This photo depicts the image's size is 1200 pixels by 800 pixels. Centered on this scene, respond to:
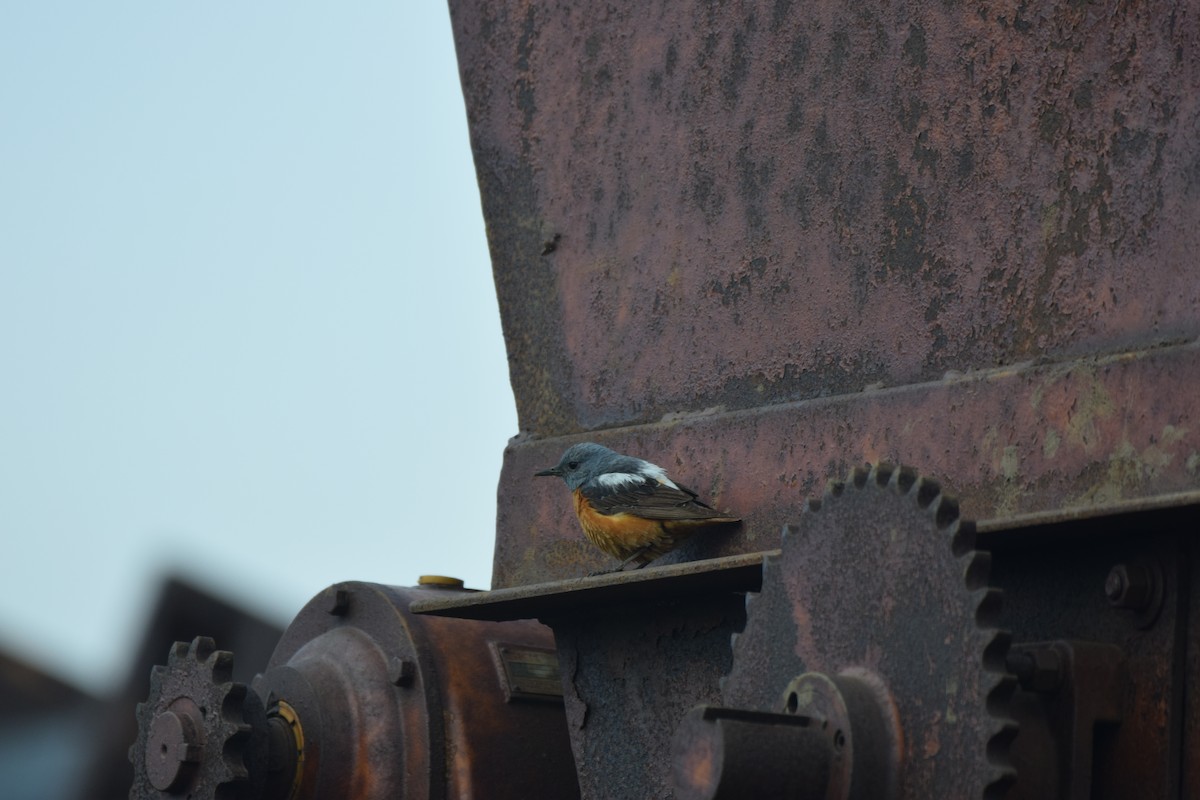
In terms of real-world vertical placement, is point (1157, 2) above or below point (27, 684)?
above

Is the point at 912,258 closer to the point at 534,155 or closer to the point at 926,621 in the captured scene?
the point at 926,621

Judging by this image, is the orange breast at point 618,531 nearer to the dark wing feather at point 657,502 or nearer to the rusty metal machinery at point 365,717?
the dark wing feather at point 657,502

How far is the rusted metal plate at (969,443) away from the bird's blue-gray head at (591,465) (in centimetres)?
9

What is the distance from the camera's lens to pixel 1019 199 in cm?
276

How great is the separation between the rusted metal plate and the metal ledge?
20 centimetres

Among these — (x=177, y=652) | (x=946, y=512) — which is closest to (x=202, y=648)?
(x=177, y=652)

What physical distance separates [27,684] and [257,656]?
2.00ft

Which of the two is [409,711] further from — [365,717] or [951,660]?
[951,660]

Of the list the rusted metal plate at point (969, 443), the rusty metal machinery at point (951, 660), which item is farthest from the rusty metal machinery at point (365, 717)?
the rusty metal machinery at point (951, 660)

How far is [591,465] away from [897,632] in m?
1.14

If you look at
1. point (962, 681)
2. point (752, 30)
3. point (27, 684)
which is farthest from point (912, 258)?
point (27, 684)

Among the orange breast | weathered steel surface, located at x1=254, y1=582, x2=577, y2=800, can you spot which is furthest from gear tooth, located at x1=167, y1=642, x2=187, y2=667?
the orange breast

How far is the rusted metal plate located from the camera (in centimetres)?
245

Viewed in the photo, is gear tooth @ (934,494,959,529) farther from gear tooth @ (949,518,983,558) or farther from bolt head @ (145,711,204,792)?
bolt head @ (145,711,204,792)
